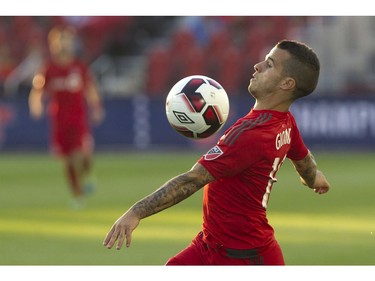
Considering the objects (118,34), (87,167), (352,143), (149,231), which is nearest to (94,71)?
(118,34)

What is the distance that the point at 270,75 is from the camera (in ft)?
19.0

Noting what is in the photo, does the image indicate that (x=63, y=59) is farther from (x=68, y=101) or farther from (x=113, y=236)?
(x=113, y=236)

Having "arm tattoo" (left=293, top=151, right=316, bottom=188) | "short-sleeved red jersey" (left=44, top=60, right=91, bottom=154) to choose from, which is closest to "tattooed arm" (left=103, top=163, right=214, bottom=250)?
"arm tattoo" (left=293, top=151, right=316, bottom=188)

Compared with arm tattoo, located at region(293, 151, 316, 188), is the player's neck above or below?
above

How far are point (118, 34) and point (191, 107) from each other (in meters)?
22.1

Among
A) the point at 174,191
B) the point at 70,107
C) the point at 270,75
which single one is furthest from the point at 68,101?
the point at 174,191

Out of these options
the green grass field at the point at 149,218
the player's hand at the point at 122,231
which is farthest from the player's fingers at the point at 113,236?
the green grass field at the point at 149,218

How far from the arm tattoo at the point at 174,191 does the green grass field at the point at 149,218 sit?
10.9 ft

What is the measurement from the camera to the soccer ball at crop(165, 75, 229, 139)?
20.2ft

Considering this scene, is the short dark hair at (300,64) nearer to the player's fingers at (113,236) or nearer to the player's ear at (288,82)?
the player's ear at (288,82)

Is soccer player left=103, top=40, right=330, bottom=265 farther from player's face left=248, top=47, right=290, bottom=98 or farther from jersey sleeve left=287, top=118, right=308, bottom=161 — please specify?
jersey sleeve left=287, top=118, right=308, bottom=161

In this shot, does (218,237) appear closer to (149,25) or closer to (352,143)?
(352,143)

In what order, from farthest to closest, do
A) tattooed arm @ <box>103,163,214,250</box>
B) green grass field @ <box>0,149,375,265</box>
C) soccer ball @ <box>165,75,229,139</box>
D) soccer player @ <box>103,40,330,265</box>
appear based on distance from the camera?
green grass field @ <box>0,149,375,265</box> < soccer ball @ <box>165,75,229,139</box> < soccer player @ <box>103,40,330,265</box> < tattooed arm @ <box>103,163,214,250</box>

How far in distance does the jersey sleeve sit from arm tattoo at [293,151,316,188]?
0.06 m
